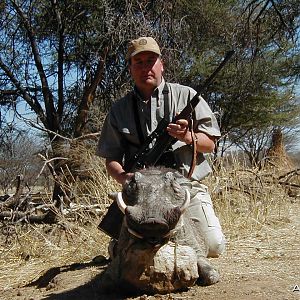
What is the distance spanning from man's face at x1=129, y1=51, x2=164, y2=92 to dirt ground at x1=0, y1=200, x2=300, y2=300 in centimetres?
152

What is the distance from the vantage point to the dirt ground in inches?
141

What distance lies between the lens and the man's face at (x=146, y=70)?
430cm

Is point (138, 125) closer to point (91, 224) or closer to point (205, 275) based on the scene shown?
point (205, 275)

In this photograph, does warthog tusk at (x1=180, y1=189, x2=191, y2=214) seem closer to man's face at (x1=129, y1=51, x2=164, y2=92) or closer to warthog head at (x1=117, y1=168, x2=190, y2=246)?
warthog head at (x1=117, y1=168, x2=190, y2=246)

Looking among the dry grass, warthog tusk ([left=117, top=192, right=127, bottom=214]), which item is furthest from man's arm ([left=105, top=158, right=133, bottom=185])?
the dry grass

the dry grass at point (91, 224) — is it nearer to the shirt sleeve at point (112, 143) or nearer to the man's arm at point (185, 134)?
the shirt sleeve at point (112, 143)

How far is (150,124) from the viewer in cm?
438

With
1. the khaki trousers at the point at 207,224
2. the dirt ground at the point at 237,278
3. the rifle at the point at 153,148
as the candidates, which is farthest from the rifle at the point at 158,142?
the dirt ground at the point at 237,278

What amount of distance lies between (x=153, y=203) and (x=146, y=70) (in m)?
1.52

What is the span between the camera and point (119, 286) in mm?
3619

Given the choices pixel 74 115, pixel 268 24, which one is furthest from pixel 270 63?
pixel 74 115

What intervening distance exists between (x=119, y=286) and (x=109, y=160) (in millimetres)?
1185

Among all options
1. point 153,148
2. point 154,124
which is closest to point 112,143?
point 154,124

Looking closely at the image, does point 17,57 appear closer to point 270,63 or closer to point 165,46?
point 165,46
